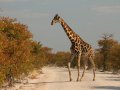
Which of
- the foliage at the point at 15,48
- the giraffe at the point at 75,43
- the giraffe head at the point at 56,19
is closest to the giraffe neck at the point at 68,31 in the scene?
the giraffe at the point at 75,43

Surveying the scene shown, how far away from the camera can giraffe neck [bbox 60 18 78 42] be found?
32.8 m

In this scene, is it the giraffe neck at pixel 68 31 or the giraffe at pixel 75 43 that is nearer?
the giraffe at pixel 75 43

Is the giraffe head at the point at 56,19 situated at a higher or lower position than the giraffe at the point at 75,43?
higher

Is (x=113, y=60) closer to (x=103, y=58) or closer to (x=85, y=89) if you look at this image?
(x=103, y=58)

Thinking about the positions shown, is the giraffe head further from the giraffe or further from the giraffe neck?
the giraffe neck

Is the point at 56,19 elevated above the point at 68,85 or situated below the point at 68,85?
above

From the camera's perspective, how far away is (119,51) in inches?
2317

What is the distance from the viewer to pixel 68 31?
33.0m

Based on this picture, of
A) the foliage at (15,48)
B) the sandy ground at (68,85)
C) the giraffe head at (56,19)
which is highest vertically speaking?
the giraffe head at (56,19)

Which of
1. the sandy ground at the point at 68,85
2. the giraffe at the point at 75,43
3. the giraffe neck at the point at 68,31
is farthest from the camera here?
the giraffe neck at the point at 68,31

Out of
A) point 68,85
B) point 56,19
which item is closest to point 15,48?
point 68,85

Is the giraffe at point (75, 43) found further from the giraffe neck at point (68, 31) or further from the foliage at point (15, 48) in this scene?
the foliage at point (15, 48)

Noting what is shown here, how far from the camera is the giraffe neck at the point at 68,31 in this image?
32750 mm

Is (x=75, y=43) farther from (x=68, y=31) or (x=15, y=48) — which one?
(x=15, y=48)
